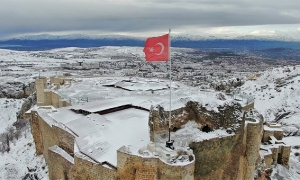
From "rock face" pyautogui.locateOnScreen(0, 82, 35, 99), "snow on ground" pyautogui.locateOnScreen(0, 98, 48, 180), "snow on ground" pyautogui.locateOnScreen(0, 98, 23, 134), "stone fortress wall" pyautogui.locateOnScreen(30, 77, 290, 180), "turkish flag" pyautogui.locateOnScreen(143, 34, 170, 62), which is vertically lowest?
"snow on ground" pyautogui.locateOnScreen(0, 98, 23, 134)

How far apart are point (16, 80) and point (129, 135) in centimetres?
11587

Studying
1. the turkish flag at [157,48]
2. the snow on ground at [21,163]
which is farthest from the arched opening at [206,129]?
the snow on ground at [21,163]

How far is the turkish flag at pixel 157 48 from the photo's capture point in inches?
632

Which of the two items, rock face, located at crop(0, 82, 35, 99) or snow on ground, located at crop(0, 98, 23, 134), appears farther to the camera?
rock face, located at crop(0, 82, 35, 99)

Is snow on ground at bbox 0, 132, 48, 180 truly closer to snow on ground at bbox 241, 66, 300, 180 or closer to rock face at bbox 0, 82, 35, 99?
snow on ground at bbox 241, 66, 300, 180

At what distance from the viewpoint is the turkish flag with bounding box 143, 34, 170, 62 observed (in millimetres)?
16062

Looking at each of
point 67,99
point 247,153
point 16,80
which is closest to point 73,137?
point 247,153

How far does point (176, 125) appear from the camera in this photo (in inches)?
753

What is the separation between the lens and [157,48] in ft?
54.0

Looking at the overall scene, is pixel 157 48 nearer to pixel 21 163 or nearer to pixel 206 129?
pixel 206 129

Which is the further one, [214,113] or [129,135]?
[129,135]

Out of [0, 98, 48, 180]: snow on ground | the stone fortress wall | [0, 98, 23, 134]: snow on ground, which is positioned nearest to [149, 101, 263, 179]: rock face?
the stone fortress wall

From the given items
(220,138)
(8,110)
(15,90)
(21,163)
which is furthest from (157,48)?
(15,90)

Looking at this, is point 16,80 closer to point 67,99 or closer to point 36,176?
point 67,99
